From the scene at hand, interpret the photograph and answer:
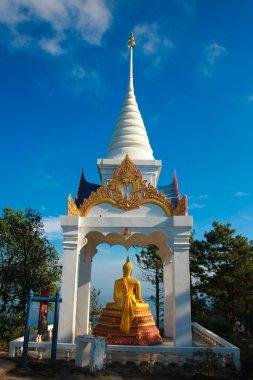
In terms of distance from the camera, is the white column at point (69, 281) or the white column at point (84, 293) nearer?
the white column at point (69, 281)

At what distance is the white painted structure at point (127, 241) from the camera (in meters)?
9.97

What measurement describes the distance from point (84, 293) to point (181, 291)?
495 cm

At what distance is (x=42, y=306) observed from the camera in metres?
12.3

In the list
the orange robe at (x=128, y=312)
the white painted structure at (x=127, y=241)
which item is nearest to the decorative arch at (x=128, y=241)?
the white painted structure at (x=127, y=241)

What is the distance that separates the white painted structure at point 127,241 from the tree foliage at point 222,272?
310 inches

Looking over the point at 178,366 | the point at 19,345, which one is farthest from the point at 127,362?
the point at 19,345

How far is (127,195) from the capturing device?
11.4 meters

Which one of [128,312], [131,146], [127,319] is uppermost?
[131,146]

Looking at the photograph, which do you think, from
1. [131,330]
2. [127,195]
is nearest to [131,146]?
[127,195]

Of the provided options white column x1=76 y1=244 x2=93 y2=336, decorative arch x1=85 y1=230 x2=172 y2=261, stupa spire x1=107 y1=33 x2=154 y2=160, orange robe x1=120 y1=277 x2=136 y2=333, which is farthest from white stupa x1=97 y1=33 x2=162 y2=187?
orange robe x1=120 y1=277 x2=136 y2=333

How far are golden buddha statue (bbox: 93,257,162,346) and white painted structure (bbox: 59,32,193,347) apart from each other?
0.94 m

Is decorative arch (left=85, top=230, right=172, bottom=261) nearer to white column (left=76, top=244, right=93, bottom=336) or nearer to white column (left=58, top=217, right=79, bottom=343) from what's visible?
white column (left=76, top=244, right=93, bottom=336)

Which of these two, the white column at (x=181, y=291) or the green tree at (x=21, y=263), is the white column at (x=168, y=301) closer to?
the white column at (x=181, y=291)

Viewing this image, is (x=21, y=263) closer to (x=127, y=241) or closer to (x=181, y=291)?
(x=127, y=241)
